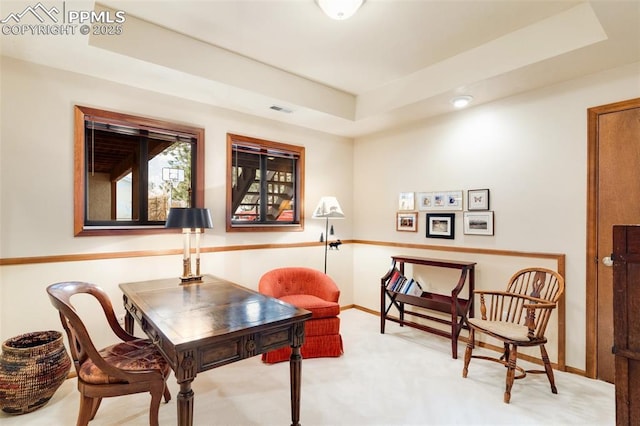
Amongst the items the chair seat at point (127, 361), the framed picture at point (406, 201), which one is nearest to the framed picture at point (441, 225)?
the framed picture at point (406, 201)

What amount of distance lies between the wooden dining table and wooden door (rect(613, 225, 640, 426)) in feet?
4.56

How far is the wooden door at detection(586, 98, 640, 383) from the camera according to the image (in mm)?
2520

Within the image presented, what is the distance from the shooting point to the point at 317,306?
3098 millimetres

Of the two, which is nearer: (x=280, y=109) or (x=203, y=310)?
(x=203, y=310)

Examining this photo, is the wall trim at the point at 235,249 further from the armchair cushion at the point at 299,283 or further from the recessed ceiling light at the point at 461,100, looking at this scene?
the recessed ceiling light at the point at 461,100

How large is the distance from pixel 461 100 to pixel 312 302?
2524 mm

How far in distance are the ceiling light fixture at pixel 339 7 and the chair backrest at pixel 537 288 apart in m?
2.55

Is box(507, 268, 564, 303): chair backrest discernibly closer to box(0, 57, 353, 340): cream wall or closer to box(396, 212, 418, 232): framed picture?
box(396, 212, 418, 232): framed picture

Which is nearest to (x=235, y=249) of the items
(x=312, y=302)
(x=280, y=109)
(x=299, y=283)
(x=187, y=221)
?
(x=299, y=283)

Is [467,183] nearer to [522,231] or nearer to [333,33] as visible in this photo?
[522,231]

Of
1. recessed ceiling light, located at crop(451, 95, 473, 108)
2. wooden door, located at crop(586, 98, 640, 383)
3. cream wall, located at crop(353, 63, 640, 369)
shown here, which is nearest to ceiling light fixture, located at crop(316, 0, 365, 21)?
recessed ceiling light, located at crop(451, 95, 473, 108)

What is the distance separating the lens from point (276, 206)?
419 centimetres

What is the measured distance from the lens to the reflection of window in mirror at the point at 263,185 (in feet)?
12.2

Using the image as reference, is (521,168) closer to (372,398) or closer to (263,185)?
(372,398)
